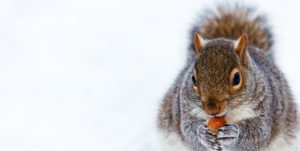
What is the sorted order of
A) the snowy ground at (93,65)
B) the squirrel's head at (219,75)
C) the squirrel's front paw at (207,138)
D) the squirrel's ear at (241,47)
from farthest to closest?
1. the snowy ground at (93,65)
2. the squirrel's front paw at (207,138)
3. the squirrel's ear at (241,47)
4. the squirrel's head at (219,75)

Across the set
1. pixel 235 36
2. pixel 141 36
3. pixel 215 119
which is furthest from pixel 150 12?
pixel 215 119

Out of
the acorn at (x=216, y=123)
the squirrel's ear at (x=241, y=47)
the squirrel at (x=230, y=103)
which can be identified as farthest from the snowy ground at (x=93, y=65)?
the squirrel's ear at (x=241, y=47)

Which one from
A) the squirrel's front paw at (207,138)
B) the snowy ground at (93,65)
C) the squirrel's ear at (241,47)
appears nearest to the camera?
the squirrel's ear at (241,47)

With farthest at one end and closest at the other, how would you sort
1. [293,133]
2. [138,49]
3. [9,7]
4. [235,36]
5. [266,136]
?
[9,7] < [138,49] < [235,36] < [293,133] < [266,136]

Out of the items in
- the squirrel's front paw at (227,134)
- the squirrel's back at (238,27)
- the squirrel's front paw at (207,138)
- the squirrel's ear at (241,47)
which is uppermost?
the squirrel's back at (238,27)

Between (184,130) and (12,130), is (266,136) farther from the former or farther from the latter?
(12,130)

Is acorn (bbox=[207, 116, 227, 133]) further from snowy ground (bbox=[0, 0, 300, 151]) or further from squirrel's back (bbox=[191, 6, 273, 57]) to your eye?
squirrel's back (bbox=[191, 6, 273, 57])

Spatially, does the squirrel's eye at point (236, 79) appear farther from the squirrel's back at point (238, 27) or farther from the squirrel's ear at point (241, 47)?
the squirrel's back at point (238, 27)
